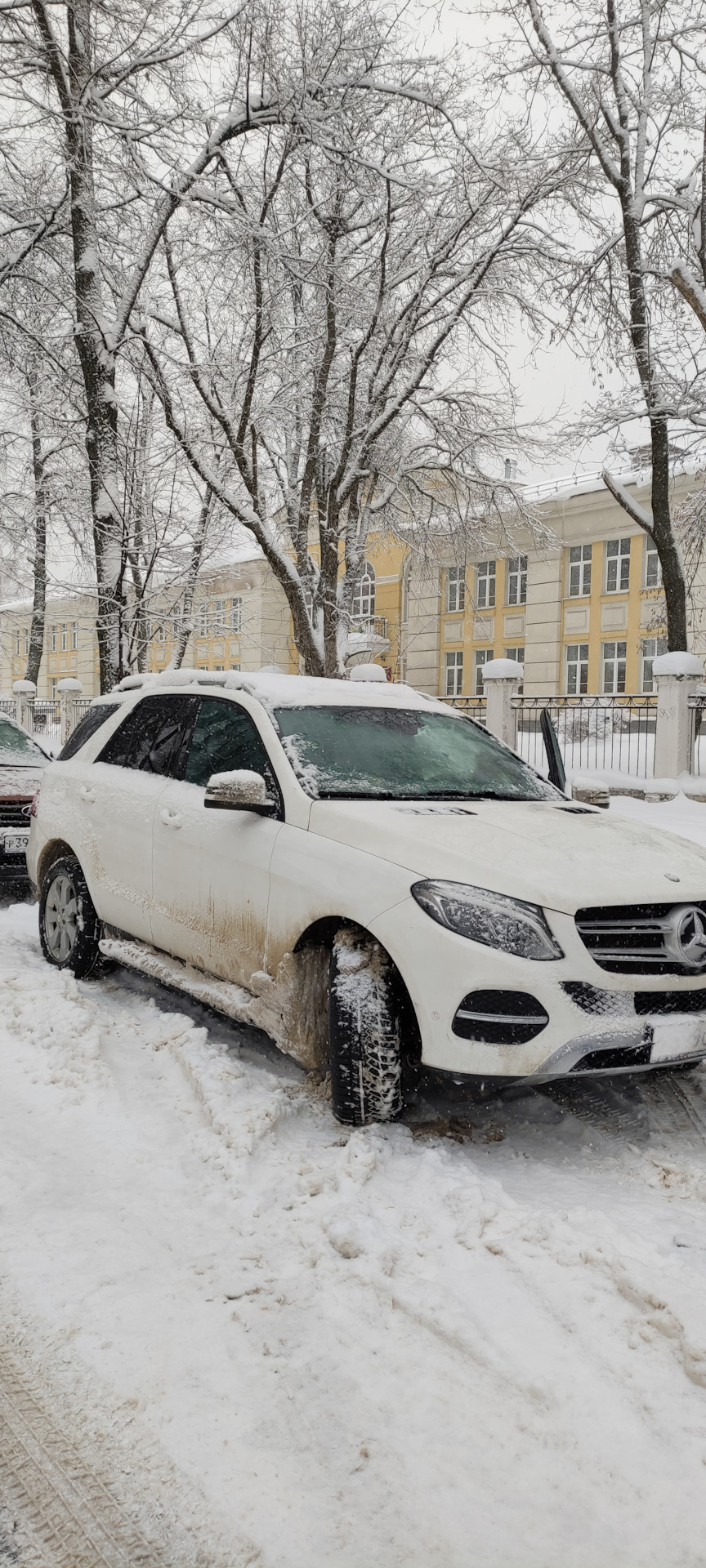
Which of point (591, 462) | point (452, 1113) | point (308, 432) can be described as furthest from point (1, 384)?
point (452, 1113)

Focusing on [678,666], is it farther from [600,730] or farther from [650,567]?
[650,567]

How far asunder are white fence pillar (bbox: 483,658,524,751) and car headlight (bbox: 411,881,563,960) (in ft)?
45.1

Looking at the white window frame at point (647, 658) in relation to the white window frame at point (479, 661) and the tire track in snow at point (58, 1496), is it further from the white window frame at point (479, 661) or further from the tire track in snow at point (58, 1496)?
the tire track in snow at point (58, 1496)

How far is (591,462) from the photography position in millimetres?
15664

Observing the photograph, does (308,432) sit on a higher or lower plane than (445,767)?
higher

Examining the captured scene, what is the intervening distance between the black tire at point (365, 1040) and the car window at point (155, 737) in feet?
5.95

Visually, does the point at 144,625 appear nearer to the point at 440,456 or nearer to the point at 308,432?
the point at 308,432

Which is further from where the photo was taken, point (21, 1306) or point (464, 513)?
point (464, 513)

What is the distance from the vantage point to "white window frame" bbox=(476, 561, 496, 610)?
116ft

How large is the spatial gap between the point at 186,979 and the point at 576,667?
2941cm

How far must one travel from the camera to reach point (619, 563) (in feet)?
102

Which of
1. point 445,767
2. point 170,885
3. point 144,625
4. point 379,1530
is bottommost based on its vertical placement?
point 379,1530

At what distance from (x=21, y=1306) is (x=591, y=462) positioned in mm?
15176

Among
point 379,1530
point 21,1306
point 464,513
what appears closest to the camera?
point 379,1530
